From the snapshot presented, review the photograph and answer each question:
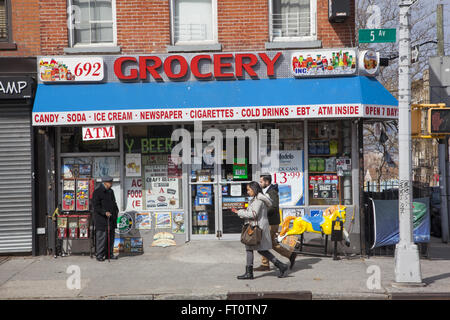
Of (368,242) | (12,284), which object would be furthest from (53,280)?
(368,242)

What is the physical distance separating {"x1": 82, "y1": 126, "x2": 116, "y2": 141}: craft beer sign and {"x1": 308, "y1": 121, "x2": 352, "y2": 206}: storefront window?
4486 millimetres

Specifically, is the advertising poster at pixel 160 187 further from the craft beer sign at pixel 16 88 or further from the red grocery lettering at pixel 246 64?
the craft beer sign at pixel 16 88

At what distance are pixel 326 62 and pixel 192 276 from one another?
17.5 ft

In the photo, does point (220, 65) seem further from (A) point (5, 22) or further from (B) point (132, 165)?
(A) point (5, 22)

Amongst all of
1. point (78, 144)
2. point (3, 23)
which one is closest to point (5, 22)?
point (3, 23)

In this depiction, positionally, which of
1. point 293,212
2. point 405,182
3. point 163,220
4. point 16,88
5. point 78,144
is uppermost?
point 16,88

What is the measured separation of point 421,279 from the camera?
A: 8375mm

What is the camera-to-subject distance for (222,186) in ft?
37.7

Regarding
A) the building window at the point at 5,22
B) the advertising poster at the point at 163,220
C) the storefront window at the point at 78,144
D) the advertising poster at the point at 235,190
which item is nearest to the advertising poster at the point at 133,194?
the advertising poster at the point at 163,220

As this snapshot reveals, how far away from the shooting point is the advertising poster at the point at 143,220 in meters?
11.3

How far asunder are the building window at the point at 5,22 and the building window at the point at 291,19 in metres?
5.94

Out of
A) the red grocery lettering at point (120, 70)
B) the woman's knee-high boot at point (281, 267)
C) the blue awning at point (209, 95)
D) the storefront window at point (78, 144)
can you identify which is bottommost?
the woman's knee-high boot at point (281, 267)

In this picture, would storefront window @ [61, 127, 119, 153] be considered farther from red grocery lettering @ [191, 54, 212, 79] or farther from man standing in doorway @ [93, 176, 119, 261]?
red grocery lettering @ [191, 54, 212, 79]

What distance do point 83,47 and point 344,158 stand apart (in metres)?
6.39
